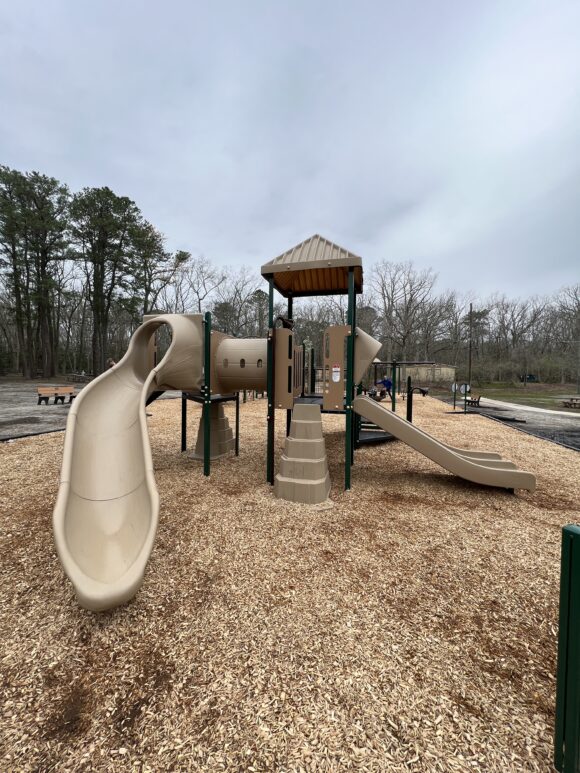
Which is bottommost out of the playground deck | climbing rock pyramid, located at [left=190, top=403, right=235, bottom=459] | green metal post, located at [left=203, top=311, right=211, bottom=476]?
the playground deck

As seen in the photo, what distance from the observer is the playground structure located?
9.09 feet

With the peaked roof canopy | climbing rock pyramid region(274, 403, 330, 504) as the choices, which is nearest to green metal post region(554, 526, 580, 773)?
climbing rock pyramid region(274, 403, 330, 504)

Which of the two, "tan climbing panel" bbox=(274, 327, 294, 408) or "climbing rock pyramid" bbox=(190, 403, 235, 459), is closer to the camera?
"tan climbing panel" bbox=(274, 327, 294, 408)

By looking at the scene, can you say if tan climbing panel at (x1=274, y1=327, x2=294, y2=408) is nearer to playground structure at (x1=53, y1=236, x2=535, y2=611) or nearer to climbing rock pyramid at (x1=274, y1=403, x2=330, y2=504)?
playground structure at (x1=53, y1=236, x2=535, y2=611)

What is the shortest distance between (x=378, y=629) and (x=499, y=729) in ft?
2.66

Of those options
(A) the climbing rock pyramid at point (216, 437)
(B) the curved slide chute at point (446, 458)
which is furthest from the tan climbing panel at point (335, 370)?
(A) the climbing rock pyramid at point (216, 437)

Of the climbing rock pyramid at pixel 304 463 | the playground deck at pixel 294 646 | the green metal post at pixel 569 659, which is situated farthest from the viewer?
the climbing rock pyramid at pixel 304 463

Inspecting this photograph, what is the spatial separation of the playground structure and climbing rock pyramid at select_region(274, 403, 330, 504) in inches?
0.6

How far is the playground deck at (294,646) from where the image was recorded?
1.69 meters

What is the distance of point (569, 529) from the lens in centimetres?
149

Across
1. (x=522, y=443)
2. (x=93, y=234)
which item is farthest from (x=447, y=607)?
(x=93, y=234)

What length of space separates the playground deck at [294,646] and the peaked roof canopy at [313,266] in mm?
3477

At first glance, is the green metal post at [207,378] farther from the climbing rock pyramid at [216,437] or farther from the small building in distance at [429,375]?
the small building in distance at [429,375]

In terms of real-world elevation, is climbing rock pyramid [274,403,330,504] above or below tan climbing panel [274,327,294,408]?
below
